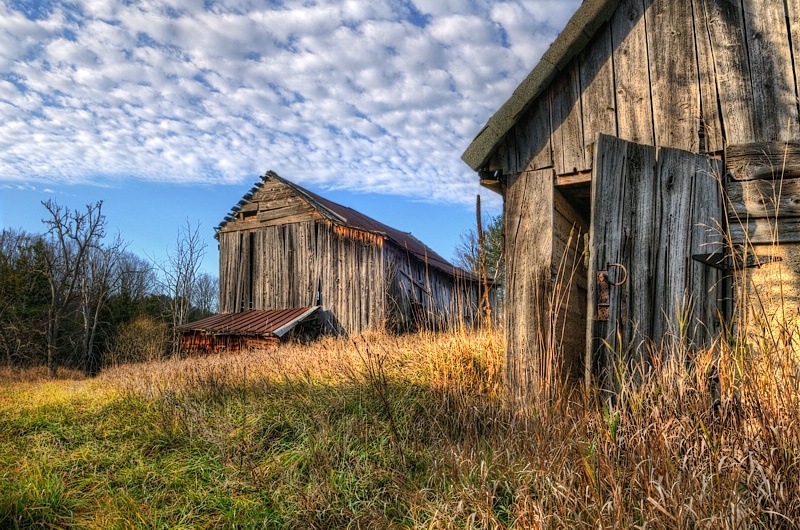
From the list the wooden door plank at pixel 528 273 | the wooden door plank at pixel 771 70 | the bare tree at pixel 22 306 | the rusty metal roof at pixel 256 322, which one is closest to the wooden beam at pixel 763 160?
the wooden door plank at pixel 771 70

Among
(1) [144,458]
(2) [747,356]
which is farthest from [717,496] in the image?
(1) [144,458]

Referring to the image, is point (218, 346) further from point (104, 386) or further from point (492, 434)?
point (492, 434)

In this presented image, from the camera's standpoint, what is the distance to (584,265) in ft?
15.7

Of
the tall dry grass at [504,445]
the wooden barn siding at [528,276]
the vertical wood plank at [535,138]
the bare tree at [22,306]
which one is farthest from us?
the bare tree at [22,306]

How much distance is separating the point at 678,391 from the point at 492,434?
1441mm

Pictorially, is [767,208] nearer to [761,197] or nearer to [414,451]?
[761,197]

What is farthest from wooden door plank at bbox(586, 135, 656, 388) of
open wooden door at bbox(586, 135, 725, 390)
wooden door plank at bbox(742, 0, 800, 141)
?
wooden door plank at bbox(742, 0, 800, 141)

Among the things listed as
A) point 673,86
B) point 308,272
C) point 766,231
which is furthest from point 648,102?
point 308,272

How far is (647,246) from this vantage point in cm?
390

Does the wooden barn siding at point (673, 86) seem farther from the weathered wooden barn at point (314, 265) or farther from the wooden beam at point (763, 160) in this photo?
the weathered wooden barn at point (314, 265)

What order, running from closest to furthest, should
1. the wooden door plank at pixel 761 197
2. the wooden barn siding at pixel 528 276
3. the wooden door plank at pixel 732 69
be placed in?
the wooden door plank at pixel 761 197
the wooden door plank at pixel 732 69
the wooden barn siding at pixel 528 276

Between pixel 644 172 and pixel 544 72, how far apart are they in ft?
4.24

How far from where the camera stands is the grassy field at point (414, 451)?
226 cm

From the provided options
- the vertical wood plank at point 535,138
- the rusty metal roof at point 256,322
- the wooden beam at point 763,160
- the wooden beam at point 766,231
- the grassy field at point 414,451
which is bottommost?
the grassy field at point 414,451
